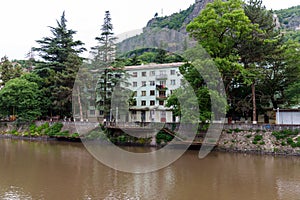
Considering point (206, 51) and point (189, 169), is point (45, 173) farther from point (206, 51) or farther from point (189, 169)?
point (206, 51)

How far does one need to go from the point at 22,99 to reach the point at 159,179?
93.0 feet

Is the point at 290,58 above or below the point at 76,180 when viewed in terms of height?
above

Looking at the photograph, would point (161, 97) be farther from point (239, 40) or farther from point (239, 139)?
point (239, 139)

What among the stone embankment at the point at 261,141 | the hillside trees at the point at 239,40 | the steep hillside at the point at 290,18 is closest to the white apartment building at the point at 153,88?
the hillside trees at the point at 239,40

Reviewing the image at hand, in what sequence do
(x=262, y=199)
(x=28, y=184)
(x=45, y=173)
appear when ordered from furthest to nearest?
1. (x=45, y=173)
2. (x=28, y=184)
3. (x=262, y=199)

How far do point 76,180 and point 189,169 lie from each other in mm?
7090

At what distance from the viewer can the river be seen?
44.1 ft

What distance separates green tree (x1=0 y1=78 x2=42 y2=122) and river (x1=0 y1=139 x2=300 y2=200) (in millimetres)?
16214

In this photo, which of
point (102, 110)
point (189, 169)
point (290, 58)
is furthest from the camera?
point (102, 110)

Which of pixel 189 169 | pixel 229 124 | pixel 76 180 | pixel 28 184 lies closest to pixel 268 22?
pixel 229 124

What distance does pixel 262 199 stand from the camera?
508 inches

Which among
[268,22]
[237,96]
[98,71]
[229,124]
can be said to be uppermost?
[268,22]

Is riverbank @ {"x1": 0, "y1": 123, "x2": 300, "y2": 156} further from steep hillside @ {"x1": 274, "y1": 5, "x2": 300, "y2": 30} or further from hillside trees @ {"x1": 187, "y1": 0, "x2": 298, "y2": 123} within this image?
steep hillside @ {"x1": 274, "y1": 5, "x2": 300, "y2": 30}

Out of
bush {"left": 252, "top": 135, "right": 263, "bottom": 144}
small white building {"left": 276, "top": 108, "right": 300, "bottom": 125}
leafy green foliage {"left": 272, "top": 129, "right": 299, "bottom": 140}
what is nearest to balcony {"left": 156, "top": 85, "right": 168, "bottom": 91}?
small white building {"left": 276, "top": 108, "right": 300, "bottom": 125}
